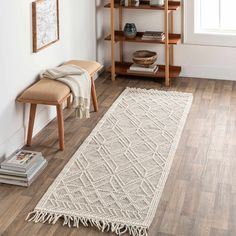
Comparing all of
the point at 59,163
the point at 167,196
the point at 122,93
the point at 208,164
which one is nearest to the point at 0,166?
the point at 59,163

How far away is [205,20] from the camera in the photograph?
5750mm

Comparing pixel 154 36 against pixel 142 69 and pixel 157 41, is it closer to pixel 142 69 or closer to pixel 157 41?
pixel 157 41

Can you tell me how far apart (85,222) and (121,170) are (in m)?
0.71

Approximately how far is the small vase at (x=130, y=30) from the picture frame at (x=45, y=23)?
1.11m

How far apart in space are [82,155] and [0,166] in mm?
625

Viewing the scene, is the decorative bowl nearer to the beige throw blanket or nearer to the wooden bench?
the beige throw blanket

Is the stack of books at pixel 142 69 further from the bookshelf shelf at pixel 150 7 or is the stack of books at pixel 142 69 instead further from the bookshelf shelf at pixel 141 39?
the bookshelf shelf at pixel 150 7

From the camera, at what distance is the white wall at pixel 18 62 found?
12.8 feet

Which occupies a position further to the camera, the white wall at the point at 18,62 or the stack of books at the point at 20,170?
the white wall at the point at 18,62

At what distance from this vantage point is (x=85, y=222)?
320cm

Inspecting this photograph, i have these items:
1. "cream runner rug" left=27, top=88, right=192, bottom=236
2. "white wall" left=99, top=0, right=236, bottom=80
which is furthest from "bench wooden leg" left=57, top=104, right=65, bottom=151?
"white wall" left=99, top=0, right=236, bottom=80

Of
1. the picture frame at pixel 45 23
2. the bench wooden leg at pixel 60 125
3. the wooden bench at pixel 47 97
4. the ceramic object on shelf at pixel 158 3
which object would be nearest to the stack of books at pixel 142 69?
the ceramic object on shelf at pixel 158 3

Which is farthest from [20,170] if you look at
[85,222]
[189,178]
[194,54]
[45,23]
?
[194,54]

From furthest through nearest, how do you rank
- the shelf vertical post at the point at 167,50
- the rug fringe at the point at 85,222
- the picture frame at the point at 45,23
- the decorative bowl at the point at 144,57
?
the decorative bowl at the point at 144,57, the shelf vertical post at the point at 167,50, the picture frame at the point at 45,23, the rug fringe at the point at 85,222
